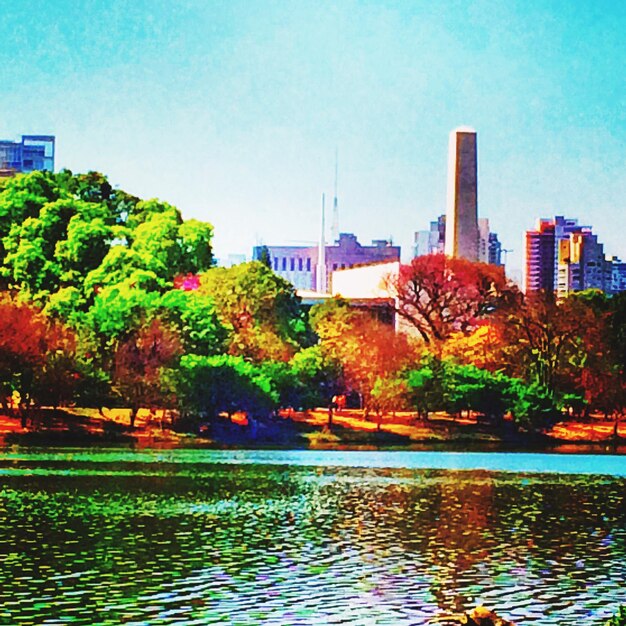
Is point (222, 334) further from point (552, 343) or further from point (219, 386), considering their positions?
point (552, 343)

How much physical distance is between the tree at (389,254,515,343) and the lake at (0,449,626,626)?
4371 cm

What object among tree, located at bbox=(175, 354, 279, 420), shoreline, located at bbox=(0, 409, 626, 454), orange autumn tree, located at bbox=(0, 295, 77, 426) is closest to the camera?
orange autumn tree, located at bbox=(0, 295, 77, 426)

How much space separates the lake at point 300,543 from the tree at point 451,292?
43708 millimetres

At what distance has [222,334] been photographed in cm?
8500

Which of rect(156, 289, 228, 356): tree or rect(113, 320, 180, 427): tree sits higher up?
rect(156, 289, 228, 356): tree

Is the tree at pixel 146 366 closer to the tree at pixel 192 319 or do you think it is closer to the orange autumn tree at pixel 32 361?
the tree at pixel 192 319

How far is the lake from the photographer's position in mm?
28312

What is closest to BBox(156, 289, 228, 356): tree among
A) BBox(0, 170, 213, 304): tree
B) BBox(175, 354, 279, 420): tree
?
BBox(175, 354, 279, 420): tree

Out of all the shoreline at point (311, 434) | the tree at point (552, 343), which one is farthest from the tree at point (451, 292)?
the shoreline at point (311, 434)

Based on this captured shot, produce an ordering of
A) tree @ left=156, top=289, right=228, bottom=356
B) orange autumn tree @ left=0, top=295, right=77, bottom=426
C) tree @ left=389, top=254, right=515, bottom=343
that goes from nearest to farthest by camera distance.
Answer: orange autumn tree @ left=0, top=295, right=77, bottom=426
tree @ left=156, top=289, right=228, bottom=356
tree @ left=389, top=254, right=515, bottom=343

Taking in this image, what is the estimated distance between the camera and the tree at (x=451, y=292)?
107 metres

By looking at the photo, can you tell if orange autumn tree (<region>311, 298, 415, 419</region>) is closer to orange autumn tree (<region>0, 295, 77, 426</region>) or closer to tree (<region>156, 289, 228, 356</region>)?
tree (<region>156, 289, 228, 356</region>)

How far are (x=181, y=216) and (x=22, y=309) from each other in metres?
23.2

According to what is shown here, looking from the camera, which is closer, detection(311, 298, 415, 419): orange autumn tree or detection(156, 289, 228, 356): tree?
detection(156, 289, 228, 356): tree
